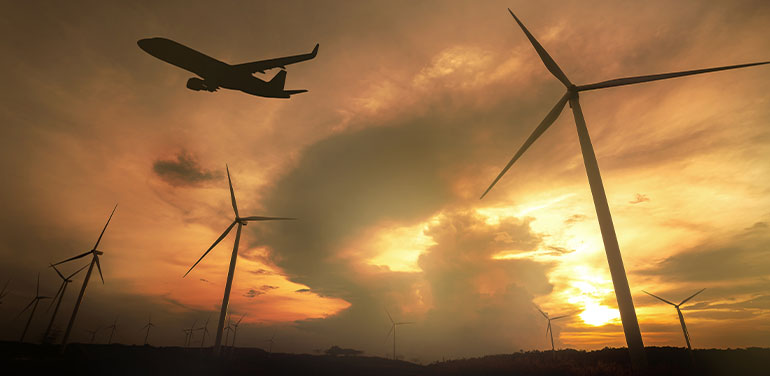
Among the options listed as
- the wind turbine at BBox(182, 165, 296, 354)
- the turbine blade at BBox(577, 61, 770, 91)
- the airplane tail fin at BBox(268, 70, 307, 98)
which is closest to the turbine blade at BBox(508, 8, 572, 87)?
the turbine blade at BBox(577, 61, 770, 91)

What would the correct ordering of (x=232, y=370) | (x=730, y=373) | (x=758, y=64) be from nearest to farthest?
(x=758, y=64)
(x=730, y=373)
(x=232, y=370)

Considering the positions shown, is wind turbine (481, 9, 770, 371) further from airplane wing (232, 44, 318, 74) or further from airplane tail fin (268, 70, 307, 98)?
airplane tail fin (268, 70, 307, 98)

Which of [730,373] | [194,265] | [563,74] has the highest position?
[563,74]

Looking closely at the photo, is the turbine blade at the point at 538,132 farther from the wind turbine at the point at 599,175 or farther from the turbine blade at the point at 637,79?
the turbine blade at the point at 637,79

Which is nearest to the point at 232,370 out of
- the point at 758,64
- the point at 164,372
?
the point at 164,372

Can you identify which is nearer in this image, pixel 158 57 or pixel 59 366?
pixel 158 57

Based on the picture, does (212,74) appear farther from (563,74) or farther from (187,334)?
(187,334)

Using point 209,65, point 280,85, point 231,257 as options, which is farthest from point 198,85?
point 231,257
